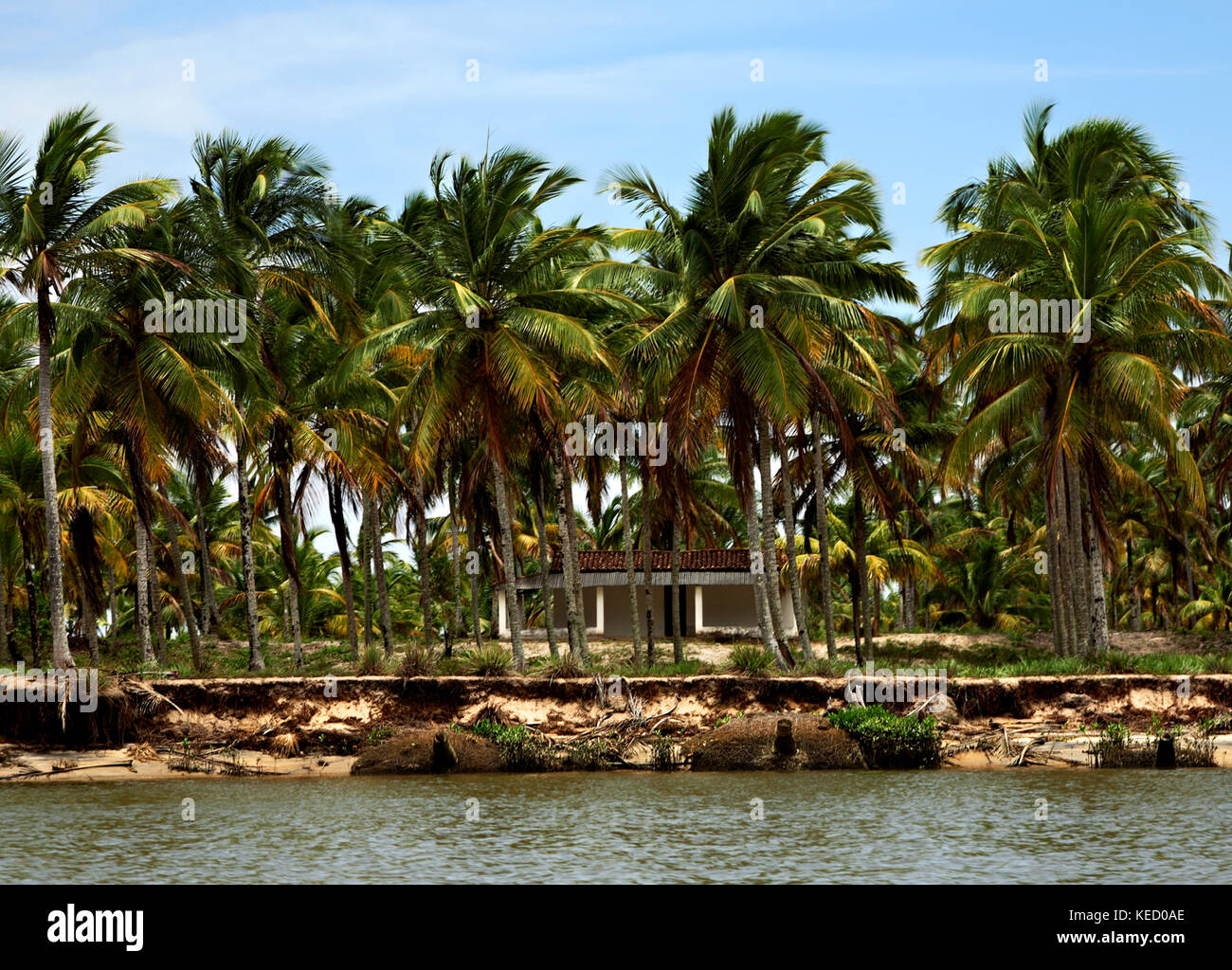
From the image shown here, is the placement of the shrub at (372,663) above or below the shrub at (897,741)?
above

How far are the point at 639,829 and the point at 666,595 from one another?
1137 inches

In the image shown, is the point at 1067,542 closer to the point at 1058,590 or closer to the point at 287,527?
the point at 1058,590

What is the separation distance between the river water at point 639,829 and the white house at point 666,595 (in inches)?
772

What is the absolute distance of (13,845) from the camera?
654 inches

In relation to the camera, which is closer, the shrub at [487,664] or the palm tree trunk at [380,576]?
the shrub at [487,664]

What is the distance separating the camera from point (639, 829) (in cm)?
1758

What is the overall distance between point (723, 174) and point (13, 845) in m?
18.4

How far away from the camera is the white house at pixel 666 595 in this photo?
142 ft

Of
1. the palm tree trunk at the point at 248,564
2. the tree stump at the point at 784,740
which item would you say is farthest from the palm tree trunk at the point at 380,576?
the tree stump at the point at 784,740

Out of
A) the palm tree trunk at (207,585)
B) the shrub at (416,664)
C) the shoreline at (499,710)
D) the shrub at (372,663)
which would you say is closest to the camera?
the shoreline at (499,710)

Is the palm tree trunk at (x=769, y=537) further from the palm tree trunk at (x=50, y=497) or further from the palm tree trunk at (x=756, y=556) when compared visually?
the palm tree trunk at (x=50, y=497)

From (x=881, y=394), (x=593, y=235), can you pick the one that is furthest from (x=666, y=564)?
(x=593, y=235)
